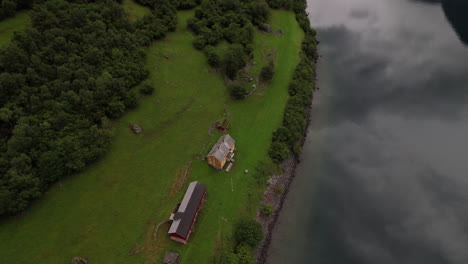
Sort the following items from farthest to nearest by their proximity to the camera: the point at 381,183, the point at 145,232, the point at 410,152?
1. the point at 410,152
2. the point at 381,183
3. the point at 145,232

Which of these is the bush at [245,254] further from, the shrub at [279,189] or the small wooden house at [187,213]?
the shrub at [279,189]

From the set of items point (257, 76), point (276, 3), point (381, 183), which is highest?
point (276, 3)

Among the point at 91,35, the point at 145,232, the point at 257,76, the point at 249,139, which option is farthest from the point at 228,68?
the point at 145,232

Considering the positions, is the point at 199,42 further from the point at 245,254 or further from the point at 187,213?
the point at 245,254

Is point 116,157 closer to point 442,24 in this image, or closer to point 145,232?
point 145,232

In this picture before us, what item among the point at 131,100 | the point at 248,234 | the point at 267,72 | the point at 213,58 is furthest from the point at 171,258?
the point at 213,58
